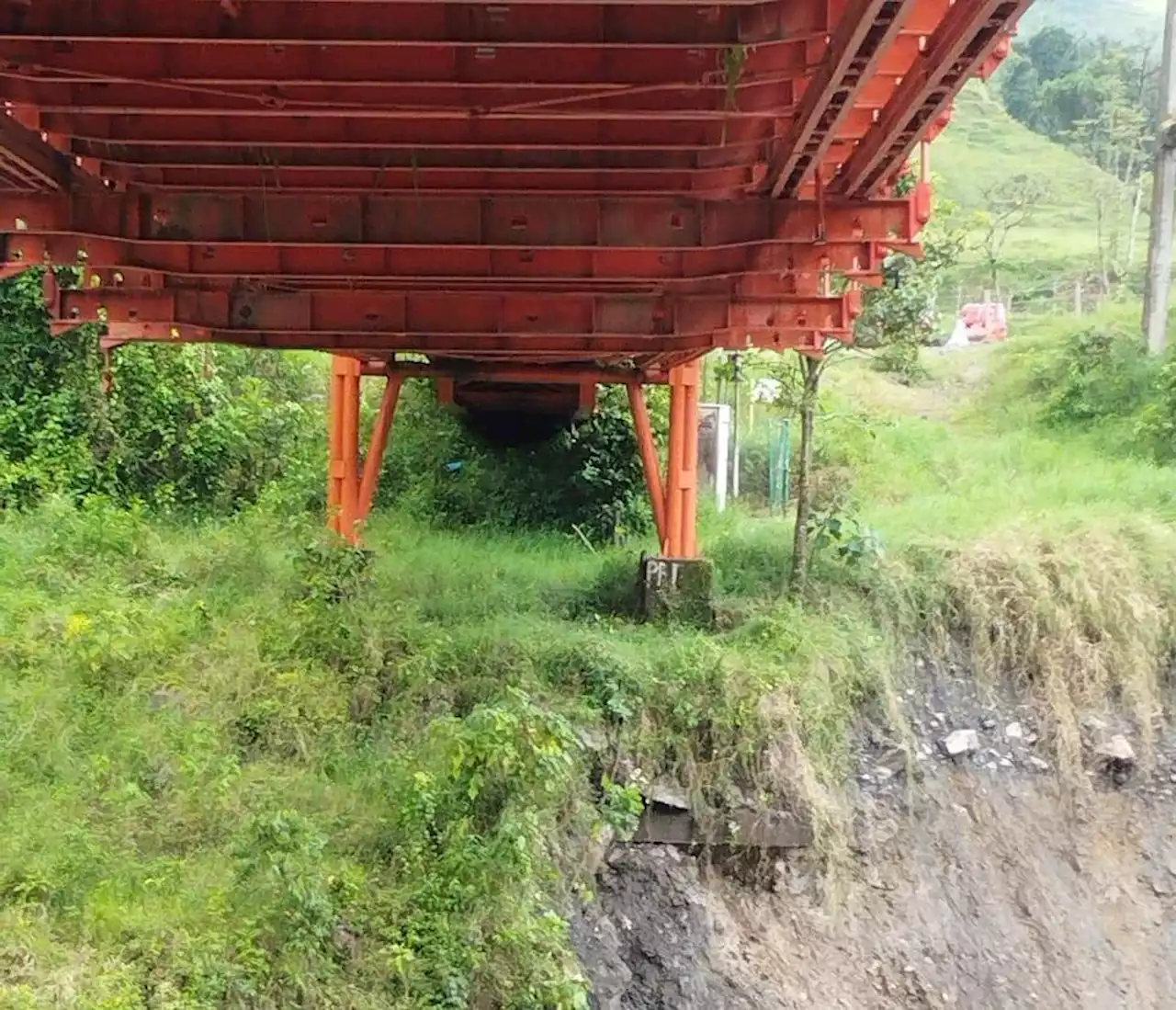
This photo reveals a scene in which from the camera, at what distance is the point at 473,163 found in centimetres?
564

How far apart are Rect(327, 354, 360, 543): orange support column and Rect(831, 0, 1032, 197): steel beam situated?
7.23 meters

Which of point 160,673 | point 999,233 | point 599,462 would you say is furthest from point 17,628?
point 999,233

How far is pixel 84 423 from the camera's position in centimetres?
1369

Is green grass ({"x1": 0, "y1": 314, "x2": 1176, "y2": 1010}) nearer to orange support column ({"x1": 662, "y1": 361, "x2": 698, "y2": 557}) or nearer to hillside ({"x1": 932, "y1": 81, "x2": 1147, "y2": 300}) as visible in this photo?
orange support column ({"x1": 662, "y1": 361, "x2": 698, "y2": 557})

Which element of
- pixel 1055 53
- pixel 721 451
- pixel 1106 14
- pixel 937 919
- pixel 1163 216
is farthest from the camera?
pixel 1106 14

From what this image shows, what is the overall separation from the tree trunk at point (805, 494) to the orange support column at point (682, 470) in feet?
3.48

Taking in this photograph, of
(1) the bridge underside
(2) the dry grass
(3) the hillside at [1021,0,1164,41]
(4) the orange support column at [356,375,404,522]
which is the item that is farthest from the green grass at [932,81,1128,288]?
(3) the hillside at [1021,0,1164,41]

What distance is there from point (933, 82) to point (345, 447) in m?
8.57

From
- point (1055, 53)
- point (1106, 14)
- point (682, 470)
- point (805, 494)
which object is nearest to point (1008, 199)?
point (1055, 53)

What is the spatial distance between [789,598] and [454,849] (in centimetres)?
520

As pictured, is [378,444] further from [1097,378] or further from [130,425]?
[1097,378]

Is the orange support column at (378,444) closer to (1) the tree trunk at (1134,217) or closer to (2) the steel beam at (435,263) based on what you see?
(2) the steel beam at (435,263)

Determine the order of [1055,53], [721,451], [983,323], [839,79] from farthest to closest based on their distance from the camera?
[1055,53] < [983,323] < [721,451] < [839,79]

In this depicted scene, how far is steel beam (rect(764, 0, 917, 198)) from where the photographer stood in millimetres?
3557
